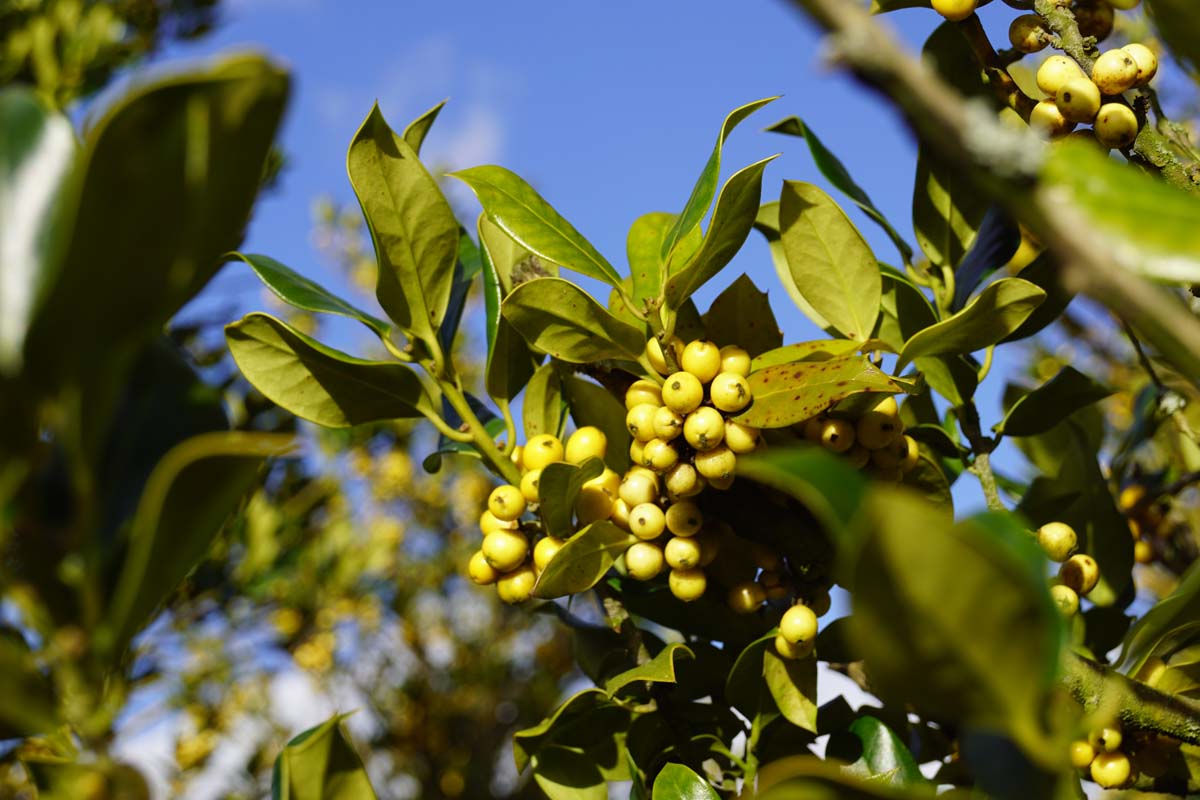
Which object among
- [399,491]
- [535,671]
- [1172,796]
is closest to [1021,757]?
[1172,796]

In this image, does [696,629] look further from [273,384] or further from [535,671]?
[535,671]

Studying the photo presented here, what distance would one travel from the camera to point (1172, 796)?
3.01 feet

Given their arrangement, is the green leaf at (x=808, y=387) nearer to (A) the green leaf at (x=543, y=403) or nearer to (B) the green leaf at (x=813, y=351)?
(B) the green leaf at (x=813, y=351)

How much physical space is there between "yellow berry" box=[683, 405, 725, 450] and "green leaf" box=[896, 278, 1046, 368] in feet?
0.54

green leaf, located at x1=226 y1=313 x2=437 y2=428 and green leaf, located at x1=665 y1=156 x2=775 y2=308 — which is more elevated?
green leaf, located at x1=665 y1=156 x2=775 y2=308

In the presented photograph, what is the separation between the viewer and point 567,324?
0.83m

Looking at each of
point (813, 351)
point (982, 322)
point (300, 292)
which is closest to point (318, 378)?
point (300, 292)

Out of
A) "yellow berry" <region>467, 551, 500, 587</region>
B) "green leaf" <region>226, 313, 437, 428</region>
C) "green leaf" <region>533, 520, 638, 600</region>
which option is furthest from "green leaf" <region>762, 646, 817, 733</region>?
"green leaf" <region>226, 313, 437, 428</region>

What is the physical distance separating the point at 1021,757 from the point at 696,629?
57cm

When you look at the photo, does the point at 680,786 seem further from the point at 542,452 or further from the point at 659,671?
the point at 542,452

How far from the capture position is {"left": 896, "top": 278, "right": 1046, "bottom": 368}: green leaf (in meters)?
0.77

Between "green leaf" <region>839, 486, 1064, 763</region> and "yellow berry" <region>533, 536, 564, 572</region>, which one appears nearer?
"green leaf" <region>839, 486, 1064, 763</region>

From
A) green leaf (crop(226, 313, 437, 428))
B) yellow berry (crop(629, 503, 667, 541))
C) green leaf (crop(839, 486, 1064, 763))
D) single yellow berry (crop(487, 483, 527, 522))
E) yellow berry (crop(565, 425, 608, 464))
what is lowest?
single yellow berry (crop(487, 483, 527, 522))

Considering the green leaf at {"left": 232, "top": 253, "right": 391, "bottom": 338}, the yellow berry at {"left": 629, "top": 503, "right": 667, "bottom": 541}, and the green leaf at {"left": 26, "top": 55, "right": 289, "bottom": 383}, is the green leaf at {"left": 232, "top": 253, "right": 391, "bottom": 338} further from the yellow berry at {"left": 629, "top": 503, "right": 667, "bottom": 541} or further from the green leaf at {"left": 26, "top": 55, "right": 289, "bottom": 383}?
the green leaf at {"left": 26, "top": 55, "right": 289, "bottom": 383}
